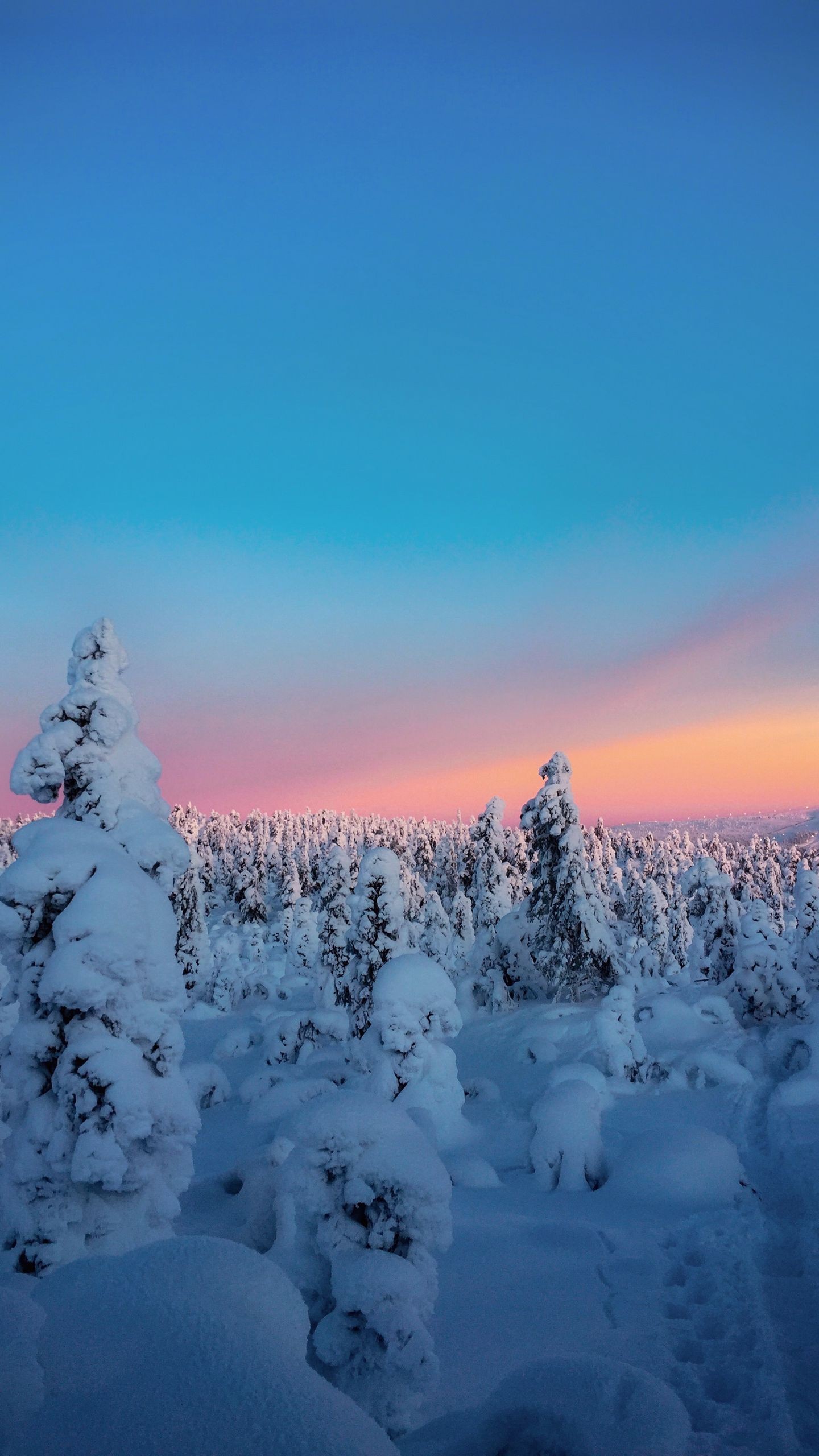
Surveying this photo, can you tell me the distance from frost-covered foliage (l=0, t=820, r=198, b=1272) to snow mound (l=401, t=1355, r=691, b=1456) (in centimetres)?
530

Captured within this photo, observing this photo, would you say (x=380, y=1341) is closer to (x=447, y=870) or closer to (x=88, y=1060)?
(x=88, y=1060)

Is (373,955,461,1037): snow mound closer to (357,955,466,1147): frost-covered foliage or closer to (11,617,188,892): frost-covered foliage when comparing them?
(357,955,466,1147): frost-covered foliage

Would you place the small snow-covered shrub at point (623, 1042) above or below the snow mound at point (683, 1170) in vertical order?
below

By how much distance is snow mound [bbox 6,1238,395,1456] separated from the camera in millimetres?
2666

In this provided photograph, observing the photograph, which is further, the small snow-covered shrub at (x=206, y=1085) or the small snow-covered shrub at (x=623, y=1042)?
the small snow-covered shrub at (x=206, y=1085)

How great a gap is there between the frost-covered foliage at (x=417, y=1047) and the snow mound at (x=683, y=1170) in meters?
4.83

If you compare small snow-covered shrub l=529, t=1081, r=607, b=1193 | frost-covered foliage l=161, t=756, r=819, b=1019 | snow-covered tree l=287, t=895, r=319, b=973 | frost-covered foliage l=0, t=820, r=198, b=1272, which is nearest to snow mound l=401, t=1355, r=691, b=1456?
frost-covered foliage l=0, t=820, r=198, b=1272

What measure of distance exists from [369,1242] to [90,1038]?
456 cm

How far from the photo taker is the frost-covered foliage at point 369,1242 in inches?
195

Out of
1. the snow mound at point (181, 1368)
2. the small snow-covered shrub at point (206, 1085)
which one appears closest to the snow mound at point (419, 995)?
the snow mound at point (181, 1368)

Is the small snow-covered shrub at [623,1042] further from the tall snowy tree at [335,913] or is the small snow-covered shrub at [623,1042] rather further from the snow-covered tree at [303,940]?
the snow-covered tree at [303,940]

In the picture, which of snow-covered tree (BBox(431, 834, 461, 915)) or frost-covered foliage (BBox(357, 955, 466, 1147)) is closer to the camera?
frost-covered foliage (BBox(357, 955, 466, 1147))

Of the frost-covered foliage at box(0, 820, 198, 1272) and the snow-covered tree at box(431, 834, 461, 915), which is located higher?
the frost-covered foliage at box(0, 820, 198, 1272)

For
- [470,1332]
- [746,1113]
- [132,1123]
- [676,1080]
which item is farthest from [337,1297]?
[676,1080]
